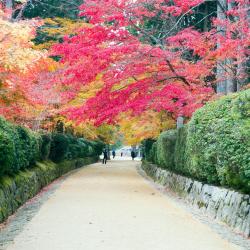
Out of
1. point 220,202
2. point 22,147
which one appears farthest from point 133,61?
point 220,202

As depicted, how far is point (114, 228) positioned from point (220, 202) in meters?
2.54

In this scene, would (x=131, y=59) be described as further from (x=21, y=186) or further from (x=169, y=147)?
(x=169, y=147)

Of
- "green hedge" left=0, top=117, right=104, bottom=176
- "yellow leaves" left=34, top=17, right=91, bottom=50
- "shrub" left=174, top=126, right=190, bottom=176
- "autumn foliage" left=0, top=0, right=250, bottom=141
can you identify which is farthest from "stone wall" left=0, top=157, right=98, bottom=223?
"yellow leaves" left=34, top=17, right=91, bottom=50

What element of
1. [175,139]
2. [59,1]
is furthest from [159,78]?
[59,1]

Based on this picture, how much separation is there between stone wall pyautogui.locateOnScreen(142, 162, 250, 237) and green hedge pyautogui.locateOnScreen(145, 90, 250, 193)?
0.68 feet

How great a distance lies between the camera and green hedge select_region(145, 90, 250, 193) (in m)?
8.21

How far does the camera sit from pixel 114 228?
8258 mm

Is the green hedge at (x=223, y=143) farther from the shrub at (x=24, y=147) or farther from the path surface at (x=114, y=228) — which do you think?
the shrub at (x=24, y=147)

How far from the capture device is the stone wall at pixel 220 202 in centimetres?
805

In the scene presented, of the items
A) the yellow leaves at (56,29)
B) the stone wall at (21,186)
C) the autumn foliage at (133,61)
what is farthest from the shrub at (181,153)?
the yellow leaves at (56,29)

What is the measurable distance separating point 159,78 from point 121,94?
4.21ft

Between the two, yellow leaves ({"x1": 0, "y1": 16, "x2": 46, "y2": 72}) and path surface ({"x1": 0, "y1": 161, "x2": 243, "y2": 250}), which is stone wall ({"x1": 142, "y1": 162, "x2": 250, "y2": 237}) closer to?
path surface ({"x1": 0, "y1": 161, "x2": 243, "y2": 250})

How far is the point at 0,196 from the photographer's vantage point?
9.34 meters

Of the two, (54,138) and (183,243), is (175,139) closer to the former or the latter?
(54,138)
